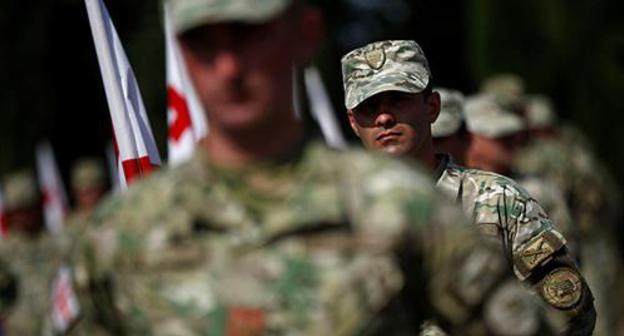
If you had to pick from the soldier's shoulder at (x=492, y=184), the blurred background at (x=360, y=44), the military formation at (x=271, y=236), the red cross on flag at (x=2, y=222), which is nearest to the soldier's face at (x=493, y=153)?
the soldier's shoulder at (x=492, y=184)

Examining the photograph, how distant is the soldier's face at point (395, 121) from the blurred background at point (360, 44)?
47.5 ft

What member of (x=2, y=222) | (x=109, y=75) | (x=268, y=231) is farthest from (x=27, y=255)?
(x=268, y=231)

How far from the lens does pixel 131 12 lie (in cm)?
3036

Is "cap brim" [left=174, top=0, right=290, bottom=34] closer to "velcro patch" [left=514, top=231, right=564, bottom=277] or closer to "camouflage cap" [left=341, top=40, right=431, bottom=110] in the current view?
"velcro patch" [left=514, top=231, right=564, bottom=277]

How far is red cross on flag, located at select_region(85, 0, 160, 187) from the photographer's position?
772 cm

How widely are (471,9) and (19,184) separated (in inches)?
272

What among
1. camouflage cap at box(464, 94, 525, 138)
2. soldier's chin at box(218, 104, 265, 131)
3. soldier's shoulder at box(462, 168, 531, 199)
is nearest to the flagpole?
soldier's shoulder at box(462, 168, 531, 199)

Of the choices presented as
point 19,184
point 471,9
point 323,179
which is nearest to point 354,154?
point 323,179

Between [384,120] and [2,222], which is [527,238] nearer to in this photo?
[384,120]

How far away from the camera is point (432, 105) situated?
319 inches

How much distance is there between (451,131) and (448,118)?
87mm

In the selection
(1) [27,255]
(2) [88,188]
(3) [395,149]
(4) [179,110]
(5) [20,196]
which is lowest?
(1) [27,255]

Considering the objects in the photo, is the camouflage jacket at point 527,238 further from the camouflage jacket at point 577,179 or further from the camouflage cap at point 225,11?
the camouflage jacket at point 577,179

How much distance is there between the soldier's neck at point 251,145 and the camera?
453 cm
